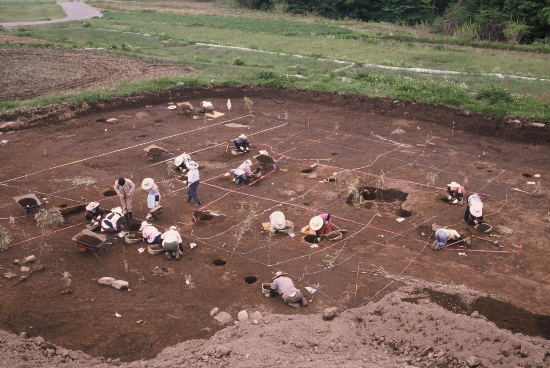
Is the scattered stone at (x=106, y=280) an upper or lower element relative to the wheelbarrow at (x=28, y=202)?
lower

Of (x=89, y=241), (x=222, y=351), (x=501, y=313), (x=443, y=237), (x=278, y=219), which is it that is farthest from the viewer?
(x=278, y=219)

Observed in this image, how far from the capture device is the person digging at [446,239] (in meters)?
11.1

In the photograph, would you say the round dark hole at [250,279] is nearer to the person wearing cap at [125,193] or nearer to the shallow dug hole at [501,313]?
the shallow dug hole at [501,313]

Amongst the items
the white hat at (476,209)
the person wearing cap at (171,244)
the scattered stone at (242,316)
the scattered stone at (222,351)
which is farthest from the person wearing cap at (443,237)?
the person wearing cap at (171,244)

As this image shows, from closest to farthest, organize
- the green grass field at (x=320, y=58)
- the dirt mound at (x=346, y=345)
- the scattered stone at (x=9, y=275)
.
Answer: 1. the dirt mound at (x=346, y=345)
2. the scattered stone at (x=9, y=275)
3. the green grass field at (x=320, y=58)

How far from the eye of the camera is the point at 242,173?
14.1 meters

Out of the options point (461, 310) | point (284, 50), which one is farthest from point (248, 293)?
point (284, 50)

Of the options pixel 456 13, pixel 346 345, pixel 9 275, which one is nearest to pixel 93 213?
pixel 9 275

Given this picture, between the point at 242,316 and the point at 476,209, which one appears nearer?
the point at 242,316

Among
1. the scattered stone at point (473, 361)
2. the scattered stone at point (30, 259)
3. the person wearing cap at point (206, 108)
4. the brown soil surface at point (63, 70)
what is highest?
the brown soil surface at point (63, 70)

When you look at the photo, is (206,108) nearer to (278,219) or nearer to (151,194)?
(151,194)

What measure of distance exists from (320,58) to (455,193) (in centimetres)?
1808

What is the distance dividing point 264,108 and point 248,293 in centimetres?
1327

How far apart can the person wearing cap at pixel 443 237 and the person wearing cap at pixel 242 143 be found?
7.45 m
